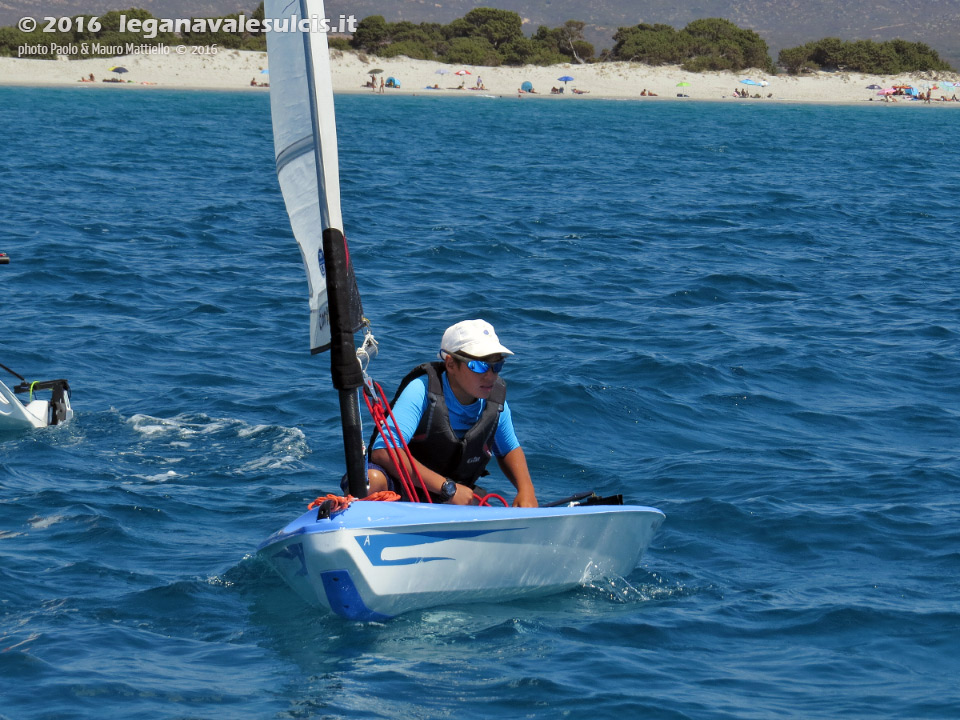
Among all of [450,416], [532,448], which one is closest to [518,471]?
[450,416]

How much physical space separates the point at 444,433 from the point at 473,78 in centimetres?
9407

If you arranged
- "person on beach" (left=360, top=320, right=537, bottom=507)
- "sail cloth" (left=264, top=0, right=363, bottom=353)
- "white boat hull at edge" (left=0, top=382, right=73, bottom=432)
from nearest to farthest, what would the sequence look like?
"sail cloth" (left=264, top=0, right=363, bottom=353) → "person on beach" (left=360, top=320, right=537, bottom=507) → "white boat hull at edge" (left=0, top=382, right=73, bottom=432)

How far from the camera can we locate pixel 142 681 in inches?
215

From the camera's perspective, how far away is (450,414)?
6410 mm

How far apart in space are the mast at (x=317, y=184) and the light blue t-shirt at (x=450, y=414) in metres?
0.41

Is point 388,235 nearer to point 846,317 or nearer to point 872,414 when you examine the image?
point 846,317

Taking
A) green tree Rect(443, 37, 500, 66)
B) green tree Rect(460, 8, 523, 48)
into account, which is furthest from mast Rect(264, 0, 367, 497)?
green tree Rect(460, 8, 523, 48)

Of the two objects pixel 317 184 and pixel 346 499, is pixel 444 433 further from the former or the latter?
pixel 317 184

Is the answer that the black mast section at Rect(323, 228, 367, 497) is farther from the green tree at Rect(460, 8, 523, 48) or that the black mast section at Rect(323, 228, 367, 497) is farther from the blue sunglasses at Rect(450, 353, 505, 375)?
the green tree at Rect(460, 8, 523, 48)

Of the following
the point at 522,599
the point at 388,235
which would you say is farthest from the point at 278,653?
the point at 388,235

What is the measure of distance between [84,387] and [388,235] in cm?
1038

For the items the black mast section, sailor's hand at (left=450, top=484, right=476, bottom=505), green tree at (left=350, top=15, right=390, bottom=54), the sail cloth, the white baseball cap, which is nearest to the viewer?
the sail cloth

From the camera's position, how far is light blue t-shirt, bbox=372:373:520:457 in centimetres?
625

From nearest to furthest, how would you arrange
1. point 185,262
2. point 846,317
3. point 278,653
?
point 278,653 → point 846,317 → point 185,262
